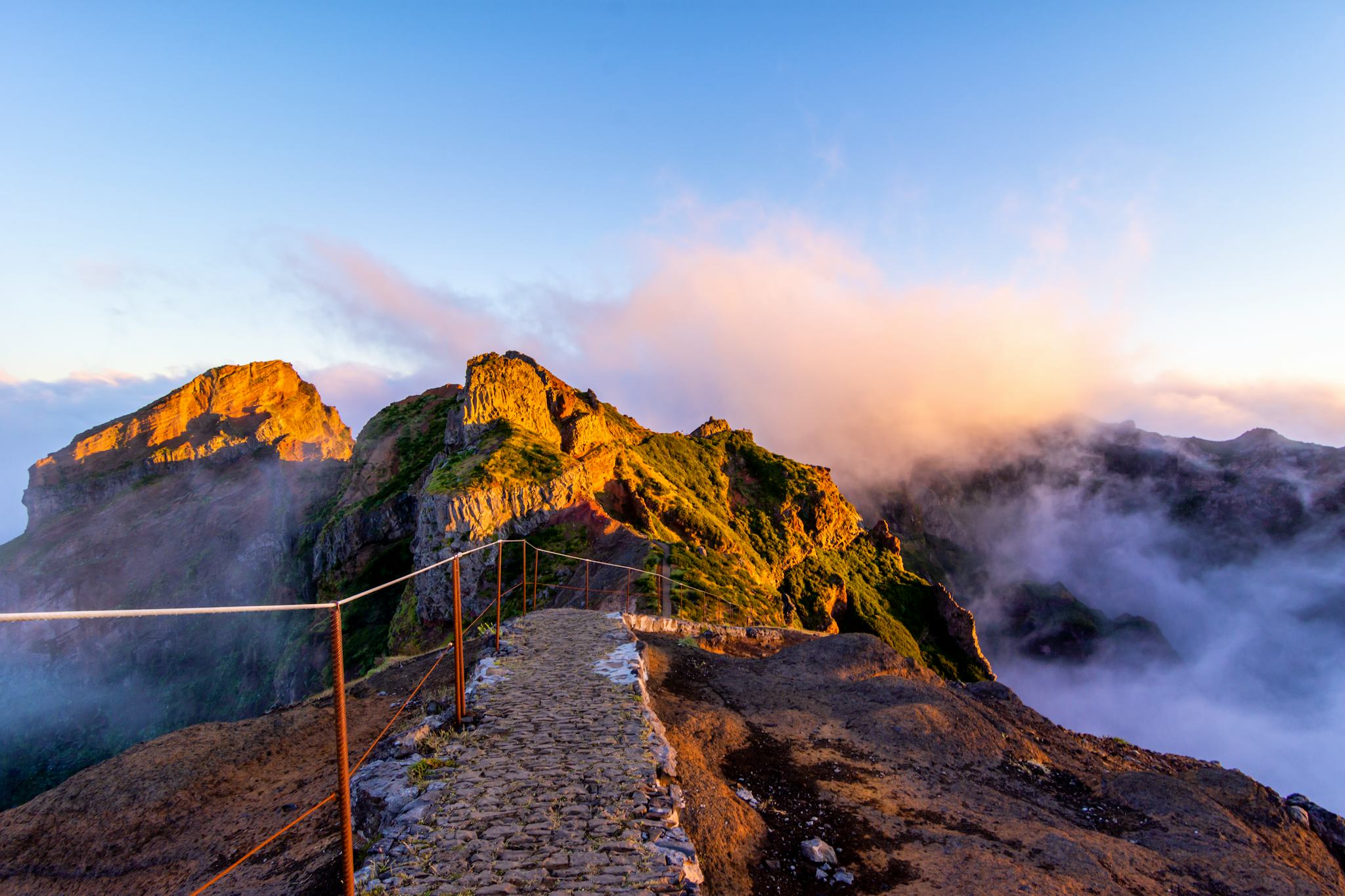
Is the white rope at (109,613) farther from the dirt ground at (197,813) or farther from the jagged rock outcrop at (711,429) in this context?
the jagged rock outcrop at (711,429)

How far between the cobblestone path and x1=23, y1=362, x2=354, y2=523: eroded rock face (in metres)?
97.1

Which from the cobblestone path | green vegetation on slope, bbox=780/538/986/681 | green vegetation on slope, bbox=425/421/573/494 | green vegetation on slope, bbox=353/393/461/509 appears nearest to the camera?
the cobblestone path

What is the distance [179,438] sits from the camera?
295 ft

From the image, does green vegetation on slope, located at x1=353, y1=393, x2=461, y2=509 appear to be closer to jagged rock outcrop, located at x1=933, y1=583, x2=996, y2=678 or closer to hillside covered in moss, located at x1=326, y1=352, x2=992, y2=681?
hillside covered in moss, located at x1=326, y1=352, x2=992, y2=681

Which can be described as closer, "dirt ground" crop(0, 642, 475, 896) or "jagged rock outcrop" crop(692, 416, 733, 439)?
"dirt ground" crop(0, 642, 475, 896)

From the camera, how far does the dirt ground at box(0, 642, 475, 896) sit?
7.23 metres

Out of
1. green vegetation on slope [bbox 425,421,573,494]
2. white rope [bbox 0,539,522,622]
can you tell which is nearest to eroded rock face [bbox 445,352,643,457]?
green vegetation on slope [bbox 425,421,573,494]

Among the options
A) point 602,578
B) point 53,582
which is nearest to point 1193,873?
point 602,578

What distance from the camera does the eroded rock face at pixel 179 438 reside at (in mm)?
86938

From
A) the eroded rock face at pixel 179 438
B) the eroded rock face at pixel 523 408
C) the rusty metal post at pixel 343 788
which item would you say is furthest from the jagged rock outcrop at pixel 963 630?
the eroded rock face at pixel 179 438

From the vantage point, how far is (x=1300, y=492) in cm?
14150

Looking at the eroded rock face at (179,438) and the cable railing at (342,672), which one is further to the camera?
the eroded rock face at (179,438)

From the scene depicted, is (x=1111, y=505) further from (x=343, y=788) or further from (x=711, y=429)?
(x=343, y=788)

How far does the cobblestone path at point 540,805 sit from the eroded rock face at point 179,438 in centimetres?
9709
